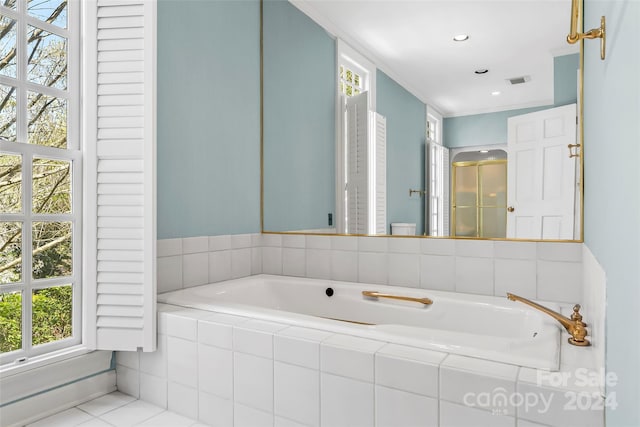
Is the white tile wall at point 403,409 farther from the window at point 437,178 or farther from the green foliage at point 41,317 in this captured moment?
the green foliage at point 41,317

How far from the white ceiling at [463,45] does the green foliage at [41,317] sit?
6.32 feet

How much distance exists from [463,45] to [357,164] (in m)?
0.83

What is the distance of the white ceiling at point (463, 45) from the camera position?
1.87m

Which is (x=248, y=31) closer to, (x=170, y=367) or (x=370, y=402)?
(x=170, y=367)

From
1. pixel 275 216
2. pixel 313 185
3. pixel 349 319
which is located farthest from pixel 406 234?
pixel 275 216

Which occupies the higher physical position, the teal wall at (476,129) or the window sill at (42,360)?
the teal wall at (476,129)

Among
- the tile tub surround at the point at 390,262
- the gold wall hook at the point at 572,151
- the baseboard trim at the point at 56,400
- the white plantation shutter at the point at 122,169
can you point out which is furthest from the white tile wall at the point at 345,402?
the gold wall hook at the point at 572,151

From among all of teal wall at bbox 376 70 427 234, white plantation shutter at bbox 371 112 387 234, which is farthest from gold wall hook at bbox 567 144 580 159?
white plantation shutter at bbox 371 112 387 234

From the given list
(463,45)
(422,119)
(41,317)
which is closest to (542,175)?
(422,119)

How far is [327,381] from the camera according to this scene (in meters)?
1.27

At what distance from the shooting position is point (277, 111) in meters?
2.71

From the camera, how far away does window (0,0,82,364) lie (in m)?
1.54

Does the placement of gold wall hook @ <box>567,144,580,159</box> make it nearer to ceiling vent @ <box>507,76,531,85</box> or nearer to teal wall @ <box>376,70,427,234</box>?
ceiling vent @ <box>507,76,531,85</box>

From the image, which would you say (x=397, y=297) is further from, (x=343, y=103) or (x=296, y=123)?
Result: (x=296, y=123)
